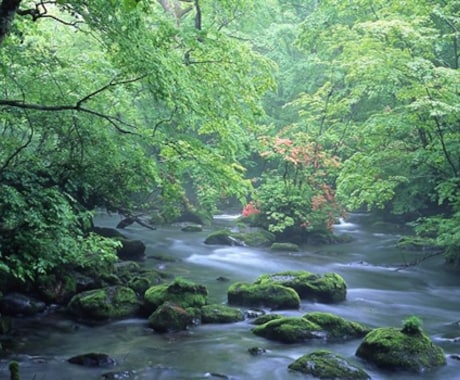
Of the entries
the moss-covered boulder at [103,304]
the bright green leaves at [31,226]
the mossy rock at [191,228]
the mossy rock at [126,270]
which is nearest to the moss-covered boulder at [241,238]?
the mossy rock at [191,228]

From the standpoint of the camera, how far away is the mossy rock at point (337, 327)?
957cm

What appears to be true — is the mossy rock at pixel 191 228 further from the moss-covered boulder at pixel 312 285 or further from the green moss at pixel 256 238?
the moss-covered boulder at pixel 312 285

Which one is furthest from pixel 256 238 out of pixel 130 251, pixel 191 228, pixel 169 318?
pixel 169 318

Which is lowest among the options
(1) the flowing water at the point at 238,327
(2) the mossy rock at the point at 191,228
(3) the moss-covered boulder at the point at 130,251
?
(1) the flowing water at the point at 238,327

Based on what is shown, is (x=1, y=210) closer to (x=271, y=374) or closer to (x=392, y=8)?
(x=271, y=374)

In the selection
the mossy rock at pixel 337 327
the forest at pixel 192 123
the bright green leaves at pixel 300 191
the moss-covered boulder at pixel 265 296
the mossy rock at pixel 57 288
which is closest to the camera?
the forest at pixel 192 123

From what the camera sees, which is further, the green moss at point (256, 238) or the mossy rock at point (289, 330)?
the green moss at point (256, 238)

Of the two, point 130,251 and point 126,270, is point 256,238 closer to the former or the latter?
point 130,251

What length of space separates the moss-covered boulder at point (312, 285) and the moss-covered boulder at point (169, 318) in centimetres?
282

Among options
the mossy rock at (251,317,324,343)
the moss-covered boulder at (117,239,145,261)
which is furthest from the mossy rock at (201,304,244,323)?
the moss-covered boulder at (117,239,145,261)

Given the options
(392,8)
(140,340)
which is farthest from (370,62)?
(140,340)

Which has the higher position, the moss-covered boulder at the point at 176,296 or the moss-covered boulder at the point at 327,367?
the moss-covered boulder at the point at 176,296

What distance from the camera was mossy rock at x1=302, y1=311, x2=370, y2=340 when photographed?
31.4 ft

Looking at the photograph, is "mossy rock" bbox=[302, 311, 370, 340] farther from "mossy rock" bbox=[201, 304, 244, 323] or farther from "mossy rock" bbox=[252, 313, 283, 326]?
"mossy rock" bbox=[201, 304, 244, 323]
